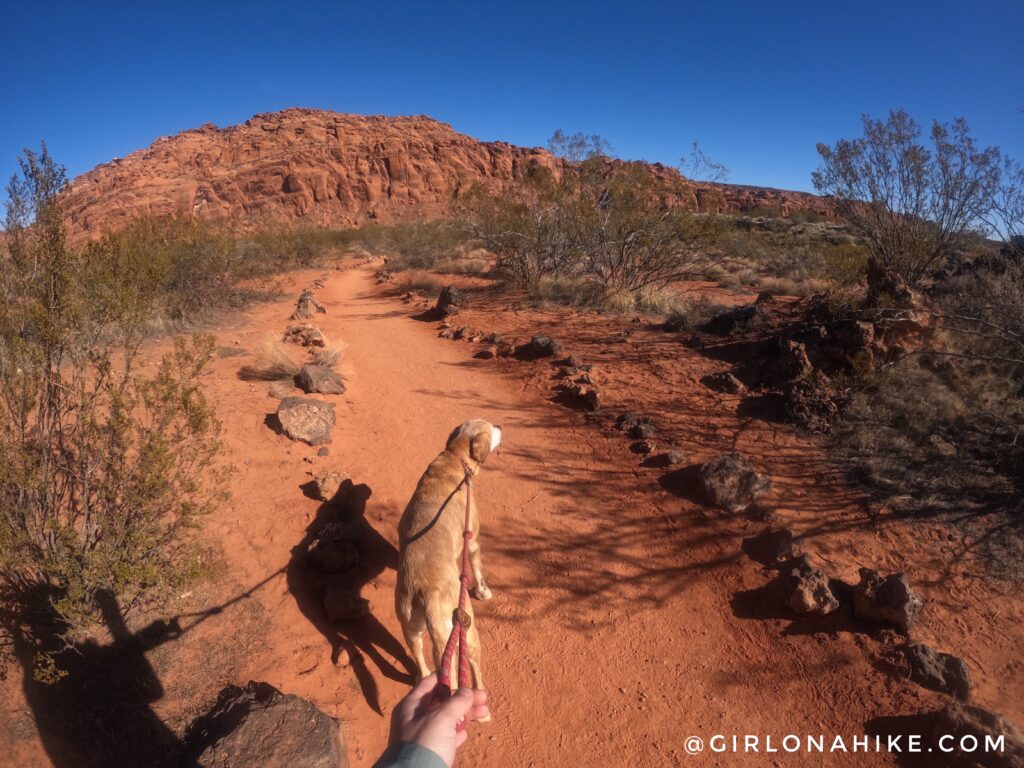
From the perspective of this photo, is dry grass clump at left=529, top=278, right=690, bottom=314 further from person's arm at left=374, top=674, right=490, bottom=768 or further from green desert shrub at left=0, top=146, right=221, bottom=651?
person's arm at left=374, top=674, right=490, bottom=768

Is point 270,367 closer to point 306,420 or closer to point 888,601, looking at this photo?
point 306,420

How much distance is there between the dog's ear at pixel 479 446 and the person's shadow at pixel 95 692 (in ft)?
7.99

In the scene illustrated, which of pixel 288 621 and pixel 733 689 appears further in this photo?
pixel 288 621

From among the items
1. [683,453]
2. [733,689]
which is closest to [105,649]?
[733,689]

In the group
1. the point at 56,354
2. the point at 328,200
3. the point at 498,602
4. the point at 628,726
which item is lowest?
the point at 628,726

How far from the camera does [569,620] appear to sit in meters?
3.40

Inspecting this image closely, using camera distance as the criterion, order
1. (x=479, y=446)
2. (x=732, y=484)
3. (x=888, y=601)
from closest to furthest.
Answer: (x=888, y=601), (x=479, y=446), (x=732, y=484)

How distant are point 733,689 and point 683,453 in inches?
103

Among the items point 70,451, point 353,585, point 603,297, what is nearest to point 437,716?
point 353,585

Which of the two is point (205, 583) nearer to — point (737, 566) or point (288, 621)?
point (288, 621)

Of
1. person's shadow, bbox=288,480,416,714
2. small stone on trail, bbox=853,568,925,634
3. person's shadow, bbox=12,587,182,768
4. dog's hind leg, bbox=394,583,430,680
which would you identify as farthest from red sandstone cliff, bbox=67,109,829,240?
small stone on trail, bbox=853,568,925,634

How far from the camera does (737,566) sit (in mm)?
3770

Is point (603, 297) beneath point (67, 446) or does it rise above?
above

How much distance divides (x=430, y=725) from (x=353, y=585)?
2.47 metres
